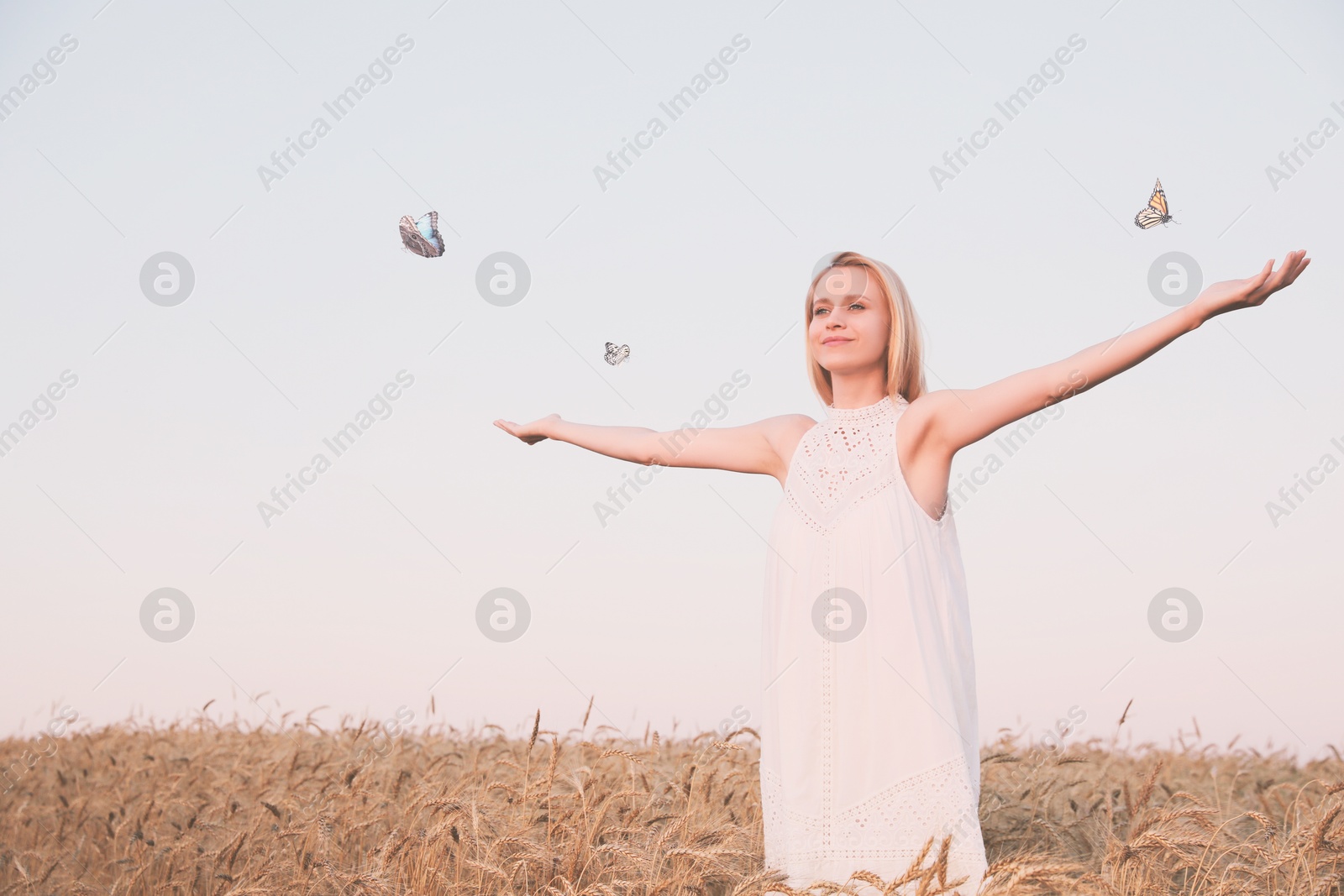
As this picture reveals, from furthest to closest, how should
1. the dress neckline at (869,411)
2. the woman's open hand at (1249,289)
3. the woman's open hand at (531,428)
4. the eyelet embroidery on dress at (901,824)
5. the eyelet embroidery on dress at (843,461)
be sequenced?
the woman's open hand at (531,428) → the dress neckline at (869,411) → the eyelet embroidery on dress at (843,461) → the eyelet embroidery on dress at (901,824) → the woman's open hand at (1249,289)

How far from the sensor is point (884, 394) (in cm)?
436

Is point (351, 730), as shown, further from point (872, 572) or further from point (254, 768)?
point (872, 572)

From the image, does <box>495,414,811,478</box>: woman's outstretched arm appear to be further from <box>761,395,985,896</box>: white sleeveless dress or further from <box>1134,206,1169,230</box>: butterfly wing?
<box>1134,206,1169,230</box>: butterfly wing

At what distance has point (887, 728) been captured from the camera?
3.83 meters

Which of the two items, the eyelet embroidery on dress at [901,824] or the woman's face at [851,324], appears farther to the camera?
the woman's face at [851,324]

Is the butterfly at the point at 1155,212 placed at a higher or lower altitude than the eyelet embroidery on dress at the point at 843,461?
higher

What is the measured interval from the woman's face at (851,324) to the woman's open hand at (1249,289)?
1188mm

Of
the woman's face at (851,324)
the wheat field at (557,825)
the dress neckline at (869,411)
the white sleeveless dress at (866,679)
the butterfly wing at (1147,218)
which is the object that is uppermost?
the butterfly wing at (1147,218)

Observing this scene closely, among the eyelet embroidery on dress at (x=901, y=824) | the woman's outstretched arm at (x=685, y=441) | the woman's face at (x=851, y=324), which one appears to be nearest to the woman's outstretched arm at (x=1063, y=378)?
the woman's face at (x=851, y=324)

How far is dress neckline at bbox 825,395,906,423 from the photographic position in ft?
13.9

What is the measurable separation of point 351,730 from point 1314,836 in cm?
597

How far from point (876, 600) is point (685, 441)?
4.13ft

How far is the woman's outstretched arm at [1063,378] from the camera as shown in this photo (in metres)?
3.37

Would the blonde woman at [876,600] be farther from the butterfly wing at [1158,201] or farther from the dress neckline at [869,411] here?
the butterfly wing at [1158,201]
